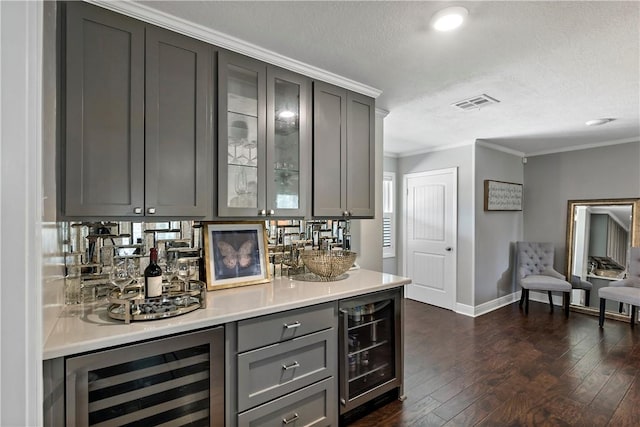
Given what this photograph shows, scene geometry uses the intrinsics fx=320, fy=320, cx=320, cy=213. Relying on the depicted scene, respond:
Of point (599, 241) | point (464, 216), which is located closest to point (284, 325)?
point (464, 216)

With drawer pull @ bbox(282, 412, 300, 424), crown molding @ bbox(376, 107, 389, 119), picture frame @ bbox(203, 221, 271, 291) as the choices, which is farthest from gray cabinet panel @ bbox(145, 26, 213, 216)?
crown molding @ bbox(376, 107, 389, 119)

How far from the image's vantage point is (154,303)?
1610mm

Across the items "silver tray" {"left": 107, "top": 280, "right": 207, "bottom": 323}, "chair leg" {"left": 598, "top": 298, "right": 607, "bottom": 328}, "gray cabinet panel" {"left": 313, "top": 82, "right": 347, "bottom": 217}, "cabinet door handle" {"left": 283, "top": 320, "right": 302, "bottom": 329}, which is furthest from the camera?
"chair leg" {"left": 598, "top": 298, "right": 607, "bottom": 328}

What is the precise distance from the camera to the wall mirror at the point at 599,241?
4.33 m

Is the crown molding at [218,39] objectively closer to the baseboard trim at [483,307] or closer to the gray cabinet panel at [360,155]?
the gray cabinet panel at [360,155]

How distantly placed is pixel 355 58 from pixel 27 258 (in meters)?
2.02

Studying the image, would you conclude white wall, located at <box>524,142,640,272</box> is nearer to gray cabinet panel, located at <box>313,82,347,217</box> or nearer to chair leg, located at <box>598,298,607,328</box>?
chair leg, located at <box>598,298,607,328</box>

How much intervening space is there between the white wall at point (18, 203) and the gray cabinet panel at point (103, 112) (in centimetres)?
67

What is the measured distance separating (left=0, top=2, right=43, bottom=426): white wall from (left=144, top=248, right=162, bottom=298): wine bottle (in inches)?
30.2

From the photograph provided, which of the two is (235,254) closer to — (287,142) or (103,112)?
(287,142)

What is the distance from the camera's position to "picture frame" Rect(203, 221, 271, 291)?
6.82 ft

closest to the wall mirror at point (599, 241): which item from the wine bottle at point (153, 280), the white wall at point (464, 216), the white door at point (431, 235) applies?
the white wall at point (464, 216)

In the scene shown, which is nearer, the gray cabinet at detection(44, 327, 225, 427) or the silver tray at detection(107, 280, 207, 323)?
the gray cabinet at detection(44, 327, 225, 427)

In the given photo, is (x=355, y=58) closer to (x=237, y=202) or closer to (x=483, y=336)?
(x=237, y=202)
